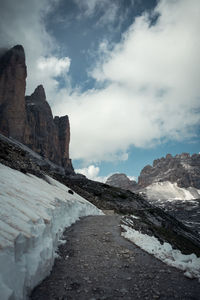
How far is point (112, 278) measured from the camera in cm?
540

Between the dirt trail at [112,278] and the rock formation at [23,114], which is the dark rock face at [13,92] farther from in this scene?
the dirt trail at [112,278]

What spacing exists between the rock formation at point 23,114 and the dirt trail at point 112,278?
105m

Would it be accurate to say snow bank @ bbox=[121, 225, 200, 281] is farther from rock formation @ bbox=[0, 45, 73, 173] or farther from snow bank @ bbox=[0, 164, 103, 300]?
rock formation @ bbox=[0, 45, 73, 173]

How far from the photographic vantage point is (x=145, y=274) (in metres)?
5.67

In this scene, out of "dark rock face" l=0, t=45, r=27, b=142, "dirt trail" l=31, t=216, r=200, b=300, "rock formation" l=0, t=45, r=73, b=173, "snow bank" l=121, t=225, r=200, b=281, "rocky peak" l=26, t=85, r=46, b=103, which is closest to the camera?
"dirt trail" l=31, t=216, r=200, b=300

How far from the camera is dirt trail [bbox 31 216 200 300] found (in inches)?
177

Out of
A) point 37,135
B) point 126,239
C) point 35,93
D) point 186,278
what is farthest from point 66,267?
point 35,93

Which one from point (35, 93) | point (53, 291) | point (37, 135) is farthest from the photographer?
point (35, 93)

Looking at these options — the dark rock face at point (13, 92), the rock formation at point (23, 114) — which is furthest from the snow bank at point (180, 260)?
the dark rock face at point (13, 92)

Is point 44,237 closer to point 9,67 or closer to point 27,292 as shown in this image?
point 27,292

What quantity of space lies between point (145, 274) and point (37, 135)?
134163mm

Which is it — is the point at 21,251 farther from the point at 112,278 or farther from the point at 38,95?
the point at 38,95

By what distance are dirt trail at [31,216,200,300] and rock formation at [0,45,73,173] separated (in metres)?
105

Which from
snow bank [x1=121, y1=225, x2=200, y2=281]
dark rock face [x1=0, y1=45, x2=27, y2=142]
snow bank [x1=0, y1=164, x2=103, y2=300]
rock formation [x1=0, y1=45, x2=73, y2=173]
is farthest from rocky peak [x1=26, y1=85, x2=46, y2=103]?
snow bank [x1=121, y1=225, x2=200, y2=281]
